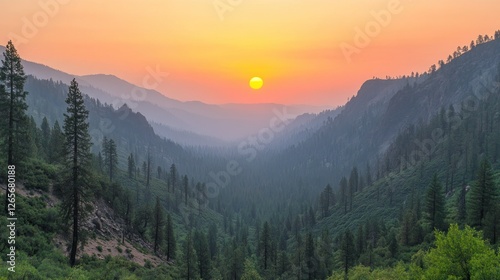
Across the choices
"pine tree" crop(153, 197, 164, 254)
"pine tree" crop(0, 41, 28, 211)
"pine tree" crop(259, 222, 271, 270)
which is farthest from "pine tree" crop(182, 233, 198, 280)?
"pine tree" crop(0, 41, 28, 211)

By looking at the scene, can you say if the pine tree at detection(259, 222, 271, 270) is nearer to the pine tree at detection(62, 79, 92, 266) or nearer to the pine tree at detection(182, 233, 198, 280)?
the pine tree at detection(182, 233, 198, 280)

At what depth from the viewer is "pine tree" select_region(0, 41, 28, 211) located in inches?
1298

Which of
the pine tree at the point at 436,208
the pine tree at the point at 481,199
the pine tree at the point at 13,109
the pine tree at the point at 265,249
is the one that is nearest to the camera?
the pine tree at the point at 13,109

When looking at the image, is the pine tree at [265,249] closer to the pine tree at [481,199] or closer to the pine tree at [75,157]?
the pine tree at [481,199]

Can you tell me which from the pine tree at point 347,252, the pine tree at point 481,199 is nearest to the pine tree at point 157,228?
the pine tree at point 347,252

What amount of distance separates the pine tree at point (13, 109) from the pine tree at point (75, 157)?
5506 millimetres

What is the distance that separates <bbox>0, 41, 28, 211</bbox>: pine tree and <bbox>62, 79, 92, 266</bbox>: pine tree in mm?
5506

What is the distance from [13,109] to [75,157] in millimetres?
8680

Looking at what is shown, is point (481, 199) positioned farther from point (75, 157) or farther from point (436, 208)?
point (75, 157)

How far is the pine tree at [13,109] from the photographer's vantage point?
108 feet

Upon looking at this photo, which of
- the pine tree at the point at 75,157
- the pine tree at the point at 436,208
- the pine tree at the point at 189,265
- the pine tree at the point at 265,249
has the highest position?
the pine tree at the point at 75,157

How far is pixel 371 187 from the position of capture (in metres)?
150

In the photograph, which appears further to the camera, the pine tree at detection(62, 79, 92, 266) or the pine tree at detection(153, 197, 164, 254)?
the pine tree at detection(153, 197, 164, 254)

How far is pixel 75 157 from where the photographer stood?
3281cm
